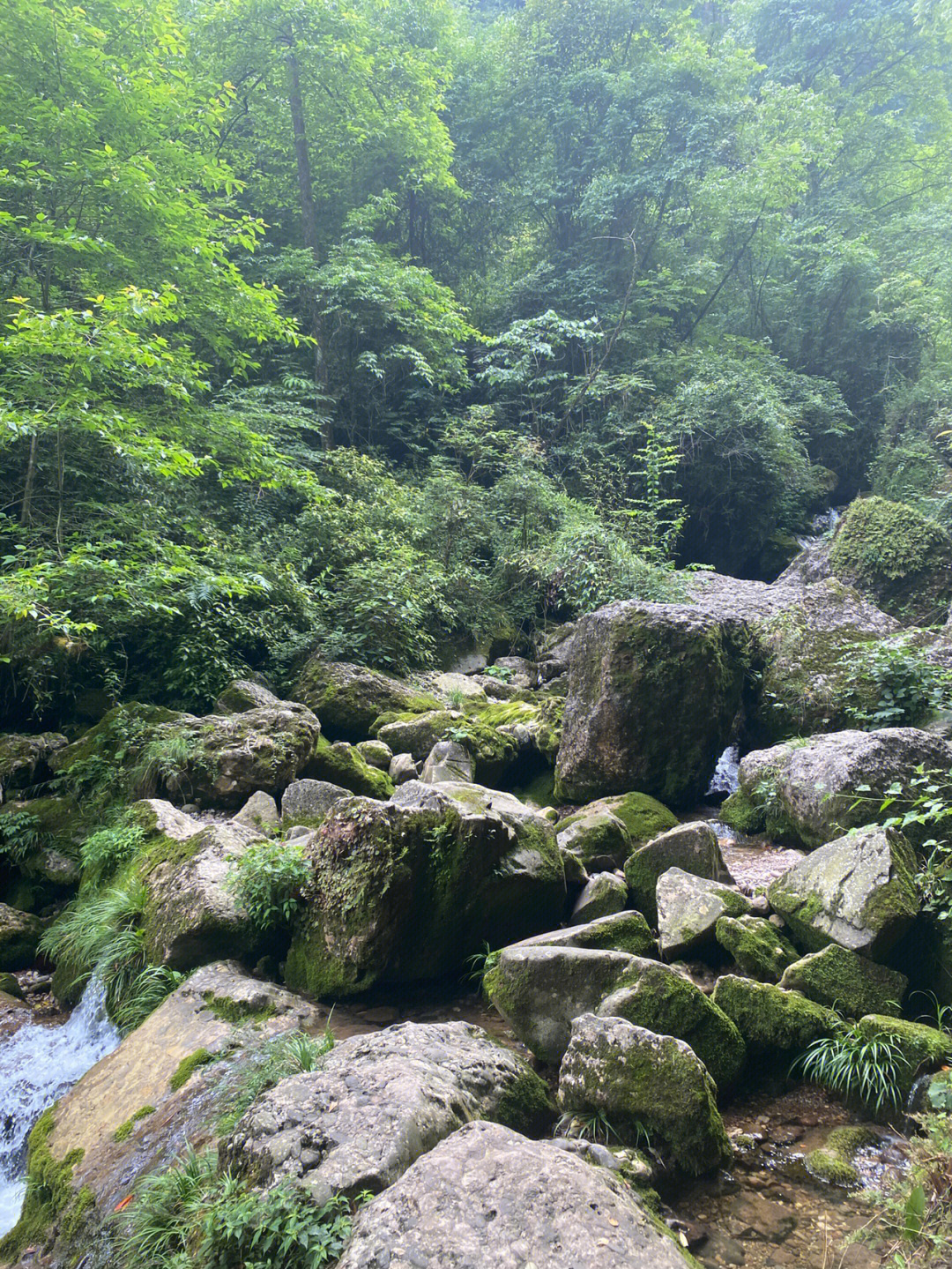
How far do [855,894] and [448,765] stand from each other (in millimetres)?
3877

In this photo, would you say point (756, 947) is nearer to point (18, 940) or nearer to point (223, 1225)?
point (223, 1225)

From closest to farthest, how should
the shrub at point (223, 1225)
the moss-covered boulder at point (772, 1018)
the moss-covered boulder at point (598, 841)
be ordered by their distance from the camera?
the shrub at point (223, 1225) → the moss-covered boulder at point (772, 1018) → the moss-covered boulder at point (598, 841)

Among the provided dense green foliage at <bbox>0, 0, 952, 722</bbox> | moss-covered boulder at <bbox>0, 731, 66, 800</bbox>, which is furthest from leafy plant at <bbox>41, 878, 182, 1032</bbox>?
dense green foliage at <bbox>0, 0, 952, 722</bbox>

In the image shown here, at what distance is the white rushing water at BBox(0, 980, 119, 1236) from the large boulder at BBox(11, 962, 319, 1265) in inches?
14.6

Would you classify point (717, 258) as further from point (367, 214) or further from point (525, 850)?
point (525, 850)

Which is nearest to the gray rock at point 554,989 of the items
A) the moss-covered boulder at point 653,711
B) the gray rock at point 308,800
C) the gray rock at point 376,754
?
the gray rock at point 308,800

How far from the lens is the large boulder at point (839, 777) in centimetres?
562

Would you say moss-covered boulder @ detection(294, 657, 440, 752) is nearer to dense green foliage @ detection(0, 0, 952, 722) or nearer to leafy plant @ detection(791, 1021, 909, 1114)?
dense green foliage @ detection(0, 0, 952, 722)

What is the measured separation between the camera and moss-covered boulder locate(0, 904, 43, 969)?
Answer: 5641mm

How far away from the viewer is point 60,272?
9062 millimetres

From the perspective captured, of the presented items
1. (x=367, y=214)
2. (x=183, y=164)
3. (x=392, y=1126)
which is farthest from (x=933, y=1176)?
(x=367, y=214)

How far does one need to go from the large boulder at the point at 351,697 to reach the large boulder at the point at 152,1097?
4616mm

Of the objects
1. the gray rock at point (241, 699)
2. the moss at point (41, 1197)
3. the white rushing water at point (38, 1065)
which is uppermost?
the gray rock at point (241, 699)

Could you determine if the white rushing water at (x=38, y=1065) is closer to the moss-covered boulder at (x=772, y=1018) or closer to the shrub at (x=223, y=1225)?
the shrub at (x=223, y=1225)
